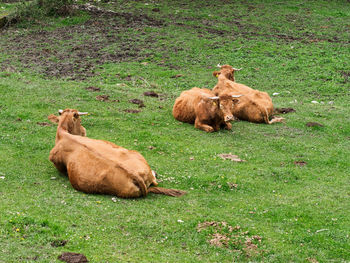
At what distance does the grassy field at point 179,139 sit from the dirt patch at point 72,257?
168 millimetres

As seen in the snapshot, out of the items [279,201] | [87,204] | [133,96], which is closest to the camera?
[87,204]

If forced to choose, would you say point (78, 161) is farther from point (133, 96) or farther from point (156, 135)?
point (133, 96)

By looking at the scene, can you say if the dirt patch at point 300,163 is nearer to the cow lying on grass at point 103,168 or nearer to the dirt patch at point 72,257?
the cow lying on grass at point 103,168

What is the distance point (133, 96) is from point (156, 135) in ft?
13.1

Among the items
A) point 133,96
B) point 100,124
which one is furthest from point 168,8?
point 100,124

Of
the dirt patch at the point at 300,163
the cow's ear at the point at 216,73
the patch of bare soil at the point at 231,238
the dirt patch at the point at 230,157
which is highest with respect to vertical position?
the cow's ear at the point at 216,73

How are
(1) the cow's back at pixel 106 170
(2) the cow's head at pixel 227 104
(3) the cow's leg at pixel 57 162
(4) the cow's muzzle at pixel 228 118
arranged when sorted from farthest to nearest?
(2) the cow's head at pixel 227 104 → (4) the cow's muzzle at pixel 228 118 → (3) the cow's leg at pixel 57 162 → (1) the cow's back at pixel 106 170

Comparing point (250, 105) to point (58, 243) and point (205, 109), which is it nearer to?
point (205, 109)

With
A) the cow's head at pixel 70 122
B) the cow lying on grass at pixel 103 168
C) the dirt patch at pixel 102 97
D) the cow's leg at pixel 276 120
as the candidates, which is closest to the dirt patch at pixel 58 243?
the cow lying on grass at pixel 103 168

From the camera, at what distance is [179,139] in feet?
47.0

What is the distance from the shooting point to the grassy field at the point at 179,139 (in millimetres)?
8562

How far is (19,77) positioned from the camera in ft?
63.9

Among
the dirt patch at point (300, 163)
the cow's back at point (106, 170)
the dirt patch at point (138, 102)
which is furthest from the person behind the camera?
the dirt patch at point (138, 102)

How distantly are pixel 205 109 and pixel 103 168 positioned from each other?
5853mm
